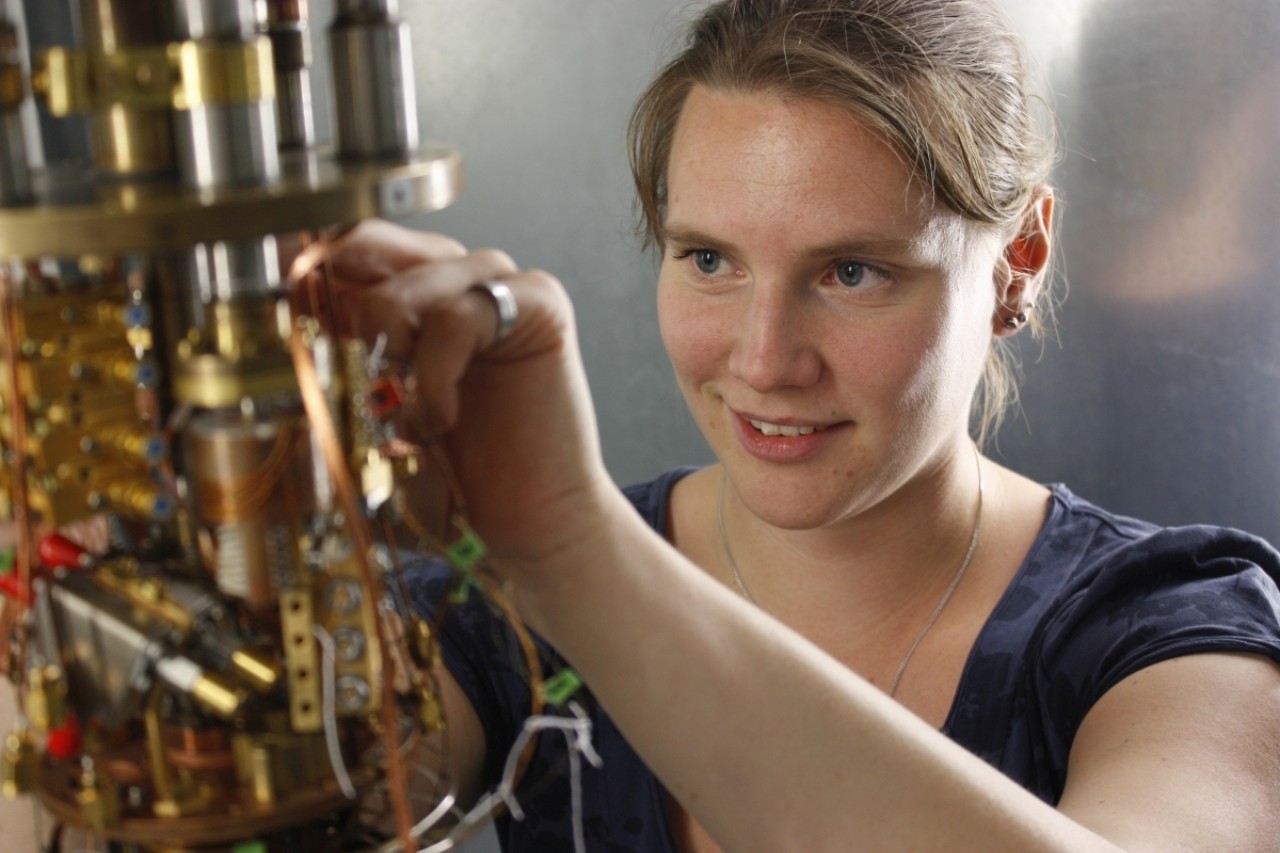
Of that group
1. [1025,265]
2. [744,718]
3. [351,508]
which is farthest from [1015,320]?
[351,508]

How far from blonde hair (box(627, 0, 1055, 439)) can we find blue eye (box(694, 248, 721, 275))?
0.13 metres

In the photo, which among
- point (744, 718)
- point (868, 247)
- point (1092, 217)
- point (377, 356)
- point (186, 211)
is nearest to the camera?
point (186, 211)

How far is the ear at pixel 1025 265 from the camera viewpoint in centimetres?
121

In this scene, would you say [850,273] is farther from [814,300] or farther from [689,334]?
[689,334]

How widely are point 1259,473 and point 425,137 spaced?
137 cm

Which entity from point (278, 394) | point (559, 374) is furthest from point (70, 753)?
point (559, 374)

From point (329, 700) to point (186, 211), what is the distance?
162 mm

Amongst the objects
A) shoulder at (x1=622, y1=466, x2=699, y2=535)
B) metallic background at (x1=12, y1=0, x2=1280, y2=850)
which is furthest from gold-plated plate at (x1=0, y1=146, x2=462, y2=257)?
metallic background at (x1=12, y1=0, x2=1280, y2=850)

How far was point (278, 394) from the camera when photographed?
0.43m

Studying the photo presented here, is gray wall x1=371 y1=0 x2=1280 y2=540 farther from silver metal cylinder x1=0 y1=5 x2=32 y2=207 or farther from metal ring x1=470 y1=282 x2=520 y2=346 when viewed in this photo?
silver metal cylinder x1=0 y1=5 x2=32 y2=207

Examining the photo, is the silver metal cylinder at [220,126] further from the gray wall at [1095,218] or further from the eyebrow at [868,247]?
the gray wall at [1095,218]

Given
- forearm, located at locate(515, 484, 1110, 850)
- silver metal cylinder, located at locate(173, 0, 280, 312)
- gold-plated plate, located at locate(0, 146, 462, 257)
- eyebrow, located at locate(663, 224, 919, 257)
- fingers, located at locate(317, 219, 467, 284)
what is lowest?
forearm, located at locate(515, 484, 1110, 850)

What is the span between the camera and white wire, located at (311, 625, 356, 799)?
448mm

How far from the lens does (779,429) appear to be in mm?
1120
